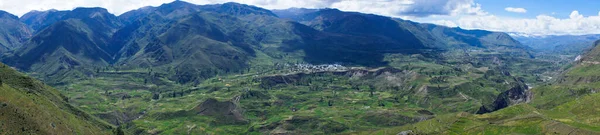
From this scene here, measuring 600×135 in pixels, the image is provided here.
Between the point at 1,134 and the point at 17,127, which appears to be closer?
the point at 1,134

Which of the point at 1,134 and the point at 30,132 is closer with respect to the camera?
the point at 1,134
